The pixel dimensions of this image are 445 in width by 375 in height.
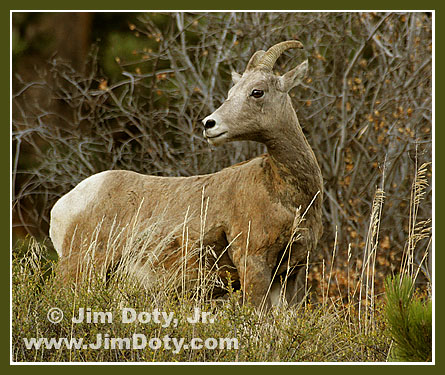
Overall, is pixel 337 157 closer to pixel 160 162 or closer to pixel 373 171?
pixel 373 171

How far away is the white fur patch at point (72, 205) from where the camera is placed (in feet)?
22.5

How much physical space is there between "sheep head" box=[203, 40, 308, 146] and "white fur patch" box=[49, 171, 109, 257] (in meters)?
1.59

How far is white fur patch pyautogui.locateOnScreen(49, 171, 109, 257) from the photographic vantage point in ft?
22.5

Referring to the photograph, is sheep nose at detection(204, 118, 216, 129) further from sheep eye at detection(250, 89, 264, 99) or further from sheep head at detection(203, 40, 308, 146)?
sheep eye at detection(250, 89, 264, 99)

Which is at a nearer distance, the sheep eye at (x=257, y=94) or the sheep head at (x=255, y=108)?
the sheep head at (x=255, y=108)

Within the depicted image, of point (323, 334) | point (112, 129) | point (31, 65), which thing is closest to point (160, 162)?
point (112, 129)

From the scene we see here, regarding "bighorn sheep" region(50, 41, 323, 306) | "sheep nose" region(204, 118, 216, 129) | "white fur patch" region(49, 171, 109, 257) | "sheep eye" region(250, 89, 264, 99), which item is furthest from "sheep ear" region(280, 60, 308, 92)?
"white fur patch" region(49, 171, 109, 257)

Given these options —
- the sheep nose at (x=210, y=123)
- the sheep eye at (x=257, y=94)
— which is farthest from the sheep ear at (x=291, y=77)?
the sheep nose at (x=210, y=123)

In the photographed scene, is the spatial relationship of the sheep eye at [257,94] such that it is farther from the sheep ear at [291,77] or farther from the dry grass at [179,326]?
the dry grass at [179,326]

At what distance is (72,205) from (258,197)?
1.87 metres

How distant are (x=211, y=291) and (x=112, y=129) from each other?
14.8ft

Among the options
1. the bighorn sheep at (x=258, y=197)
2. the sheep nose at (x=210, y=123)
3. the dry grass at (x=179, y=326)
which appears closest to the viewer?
the dry grass at (x=179, y=326)

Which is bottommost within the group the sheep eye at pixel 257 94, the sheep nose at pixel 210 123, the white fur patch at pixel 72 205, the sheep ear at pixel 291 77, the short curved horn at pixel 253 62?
the white fur patch at pixel 72 205

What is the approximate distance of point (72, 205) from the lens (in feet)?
22.6
